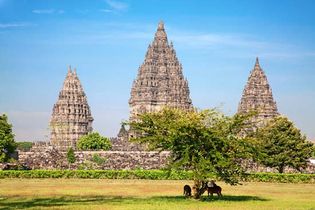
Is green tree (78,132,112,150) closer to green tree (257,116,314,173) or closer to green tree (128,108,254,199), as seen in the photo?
green tree (257,116,314,173)

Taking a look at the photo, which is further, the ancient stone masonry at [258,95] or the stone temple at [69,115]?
the stone temple at [69,115]

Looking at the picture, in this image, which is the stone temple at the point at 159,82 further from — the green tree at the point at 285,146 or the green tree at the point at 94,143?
the green tree at the point at 285,146

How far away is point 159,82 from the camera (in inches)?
7190

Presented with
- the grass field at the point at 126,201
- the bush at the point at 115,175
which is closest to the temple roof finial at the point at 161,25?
the bush at the point at 115,175

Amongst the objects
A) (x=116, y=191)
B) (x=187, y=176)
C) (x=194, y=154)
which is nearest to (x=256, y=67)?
(x=187, y=176)

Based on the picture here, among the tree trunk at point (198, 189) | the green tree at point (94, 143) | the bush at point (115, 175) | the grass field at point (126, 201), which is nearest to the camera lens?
the grass field at point (126, 201)

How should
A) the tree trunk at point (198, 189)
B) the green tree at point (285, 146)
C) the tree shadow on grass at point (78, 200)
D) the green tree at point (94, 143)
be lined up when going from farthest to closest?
1. the green tree at point (94, 143)
2. the green tree at point (285, 146)
3. the tree trunk at point (198, 189)
4. the tree shadow on grass at point (78, 200)

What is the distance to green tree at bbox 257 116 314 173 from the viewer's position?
10081 cm

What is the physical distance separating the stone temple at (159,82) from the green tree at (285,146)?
76.5m

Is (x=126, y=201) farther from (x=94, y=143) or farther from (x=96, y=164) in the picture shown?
(x=94, y=143)

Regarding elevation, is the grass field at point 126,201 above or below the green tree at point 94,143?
below

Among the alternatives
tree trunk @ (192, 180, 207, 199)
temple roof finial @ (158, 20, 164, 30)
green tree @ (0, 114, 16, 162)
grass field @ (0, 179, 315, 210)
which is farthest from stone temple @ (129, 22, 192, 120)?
tree trunk @ (192, 180, 207, 199)

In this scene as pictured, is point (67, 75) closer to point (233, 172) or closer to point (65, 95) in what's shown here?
point (65, 95)

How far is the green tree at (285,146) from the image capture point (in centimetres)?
10081
